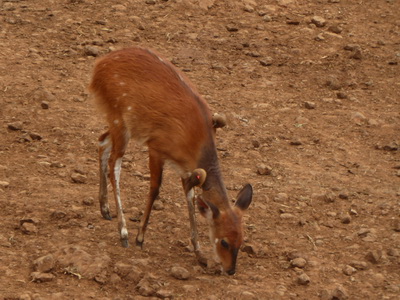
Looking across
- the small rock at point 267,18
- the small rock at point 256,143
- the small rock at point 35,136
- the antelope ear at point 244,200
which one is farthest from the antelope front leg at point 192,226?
the small rock at point 267,18

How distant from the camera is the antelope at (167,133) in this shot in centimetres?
797

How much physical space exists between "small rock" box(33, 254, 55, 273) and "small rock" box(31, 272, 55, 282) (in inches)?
3.1

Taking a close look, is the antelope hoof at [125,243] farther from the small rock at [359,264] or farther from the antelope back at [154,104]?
the small rock at [359,264]

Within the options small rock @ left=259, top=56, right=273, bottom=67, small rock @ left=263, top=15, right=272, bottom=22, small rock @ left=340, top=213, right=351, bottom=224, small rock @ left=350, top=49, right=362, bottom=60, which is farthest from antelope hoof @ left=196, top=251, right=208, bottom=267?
small rock @ left=263, top=15, right=272, bottom=22

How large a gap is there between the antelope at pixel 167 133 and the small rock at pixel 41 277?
1.10 meters

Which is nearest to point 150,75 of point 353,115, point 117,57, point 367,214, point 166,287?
point 117,57

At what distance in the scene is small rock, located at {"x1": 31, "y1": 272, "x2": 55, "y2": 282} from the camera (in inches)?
292

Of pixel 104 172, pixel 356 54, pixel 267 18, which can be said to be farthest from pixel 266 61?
pixel 104 172

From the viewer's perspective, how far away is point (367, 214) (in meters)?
9.43

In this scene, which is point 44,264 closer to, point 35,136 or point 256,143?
point 35,136

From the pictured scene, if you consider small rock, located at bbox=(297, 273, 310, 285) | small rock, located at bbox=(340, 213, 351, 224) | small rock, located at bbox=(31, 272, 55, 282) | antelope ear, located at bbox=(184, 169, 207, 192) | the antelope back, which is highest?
the antelope back

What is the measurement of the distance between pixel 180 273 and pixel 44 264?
1.27 meters

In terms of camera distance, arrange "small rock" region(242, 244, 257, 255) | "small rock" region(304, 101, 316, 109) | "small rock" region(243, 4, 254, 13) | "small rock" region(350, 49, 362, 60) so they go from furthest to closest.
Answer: "small rock" region(243, 4, 254, 13) → "small rock" region(350, 49, 362, 60) → "small rock" region(304, 101, 316, 109) → "small rock" region(242, 244, 257, 255)

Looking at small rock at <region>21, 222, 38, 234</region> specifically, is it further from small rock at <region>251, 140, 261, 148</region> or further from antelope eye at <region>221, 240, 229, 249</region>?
small rock at <region>251, 140, 261, 148</region>
